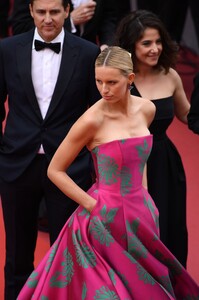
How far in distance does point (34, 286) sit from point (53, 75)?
3.22 ft

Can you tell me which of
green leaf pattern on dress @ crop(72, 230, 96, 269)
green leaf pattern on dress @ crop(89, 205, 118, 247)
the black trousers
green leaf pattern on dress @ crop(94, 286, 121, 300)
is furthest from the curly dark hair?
green leaf pattern on dress @ crop(94, 286, 121, 300)

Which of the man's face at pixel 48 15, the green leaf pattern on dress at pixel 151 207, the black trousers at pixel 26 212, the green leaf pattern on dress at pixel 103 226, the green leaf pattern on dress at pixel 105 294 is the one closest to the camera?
the green leaf pattern on dress at pixel 105 294

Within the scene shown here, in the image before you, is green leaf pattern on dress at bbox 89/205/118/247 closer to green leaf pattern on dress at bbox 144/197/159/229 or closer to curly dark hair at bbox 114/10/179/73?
green leaf pattern on dress at bbox 144/197/159/229

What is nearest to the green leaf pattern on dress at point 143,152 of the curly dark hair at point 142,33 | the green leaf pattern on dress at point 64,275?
the green leaf pattern on dress at point 64,275

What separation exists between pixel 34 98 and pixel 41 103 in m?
0.06

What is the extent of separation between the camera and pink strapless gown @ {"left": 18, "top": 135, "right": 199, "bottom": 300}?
12.0 feet

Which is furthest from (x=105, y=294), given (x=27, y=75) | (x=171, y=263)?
(x=27, y=75)

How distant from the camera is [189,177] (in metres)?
6.43

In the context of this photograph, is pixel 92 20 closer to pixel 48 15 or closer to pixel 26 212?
pixel 48 15

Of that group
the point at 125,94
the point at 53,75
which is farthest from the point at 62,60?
the point at 125,94

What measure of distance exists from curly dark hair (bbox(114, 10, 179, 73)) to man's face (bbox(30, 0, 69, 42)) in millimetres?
512

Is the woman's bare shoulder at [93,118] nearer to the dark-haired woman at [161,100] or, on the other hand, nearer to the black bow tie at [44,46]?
the black bow tie at [44,46]

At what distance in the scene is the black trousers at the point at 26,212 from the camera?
4145 mm

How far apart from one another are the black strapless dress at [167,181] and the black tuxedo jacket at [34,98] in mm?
440
